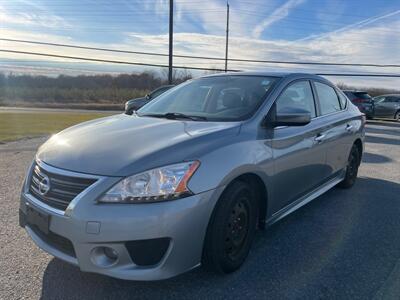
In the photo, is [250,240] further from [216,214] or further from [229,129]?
[229,129]

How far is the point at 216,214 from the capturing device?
2828 mm

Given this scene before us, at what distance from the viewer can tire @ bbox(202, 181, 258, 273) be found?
284 cm

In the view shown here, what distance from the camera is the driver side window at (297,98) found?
12.5 feet

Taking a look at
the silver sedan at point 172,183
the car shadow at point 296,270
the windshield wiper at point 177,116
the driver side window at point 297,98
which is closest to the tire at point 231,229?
the silver sedan at point 172,183

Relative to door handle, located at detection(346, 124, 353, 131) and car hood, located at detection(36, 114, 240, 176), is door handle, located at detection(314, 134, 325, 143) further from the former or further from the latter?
car hood, located at detection(36, 114, 240, 176)

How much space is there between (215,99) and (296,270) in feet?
6.03

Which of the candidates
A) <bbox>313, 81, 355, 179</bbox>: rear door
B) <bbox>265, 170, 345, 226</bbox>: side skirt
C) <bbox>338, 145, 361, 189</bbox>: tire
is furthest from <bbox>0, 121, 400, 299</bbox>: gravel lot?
<bbox>338, 145, 361, 189</bbox>: tire

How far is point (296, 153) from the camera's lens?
12.6ft

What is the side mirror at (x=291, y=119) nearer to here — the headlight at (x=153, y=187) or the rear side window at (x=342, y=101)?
the headlight at (x=153, y=187)

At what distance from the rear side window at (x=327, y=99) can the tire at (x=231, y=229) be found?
1977mm

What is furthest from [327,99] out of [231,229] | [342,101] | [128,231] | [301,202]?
[128,231]

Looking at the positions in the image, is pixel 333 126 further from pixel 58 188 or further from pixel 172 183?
A: pixel 58 188

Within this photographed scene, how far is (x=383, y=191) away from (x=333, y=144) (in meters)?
1.60

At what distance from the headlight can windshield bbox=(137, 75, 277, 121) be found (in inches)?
41.2
